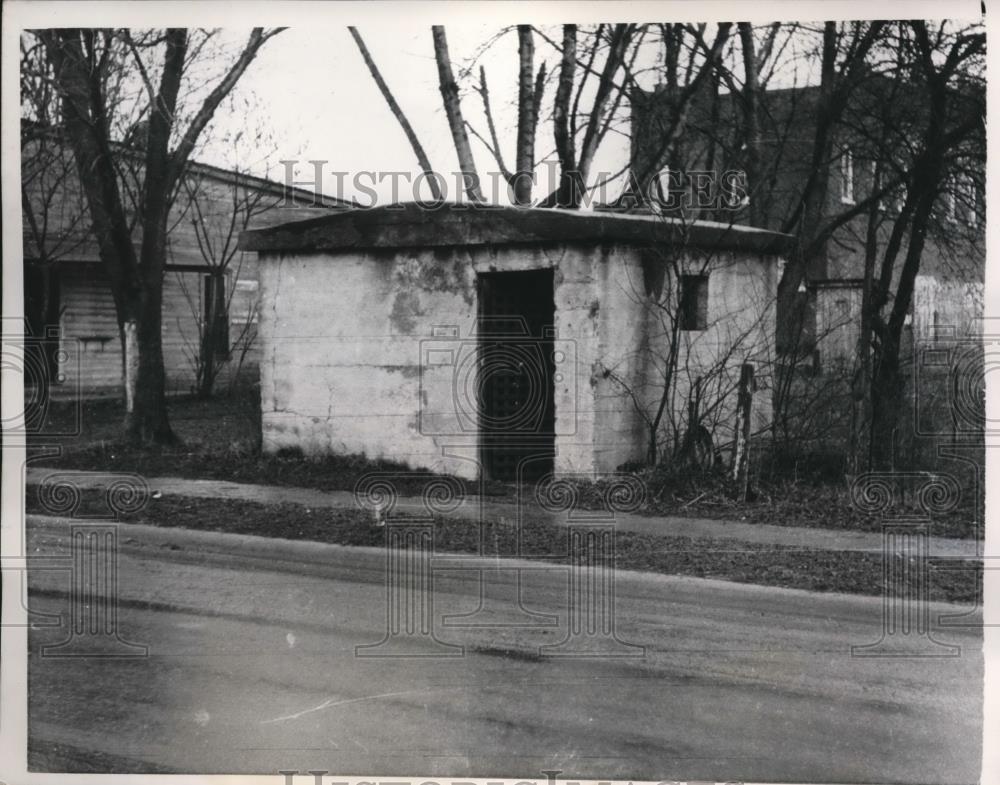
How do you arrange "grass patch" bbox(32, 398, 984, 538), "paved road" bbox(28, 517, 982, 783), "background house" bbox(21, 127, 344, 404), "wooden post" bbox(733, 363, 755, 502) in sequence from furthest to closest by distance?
"wooden post" bbox(733, 363, 755, 502), "grass patch" bbox(32, 398, 984, 538), "background house" bbox(21, 127, 344, 404), "paved road" bbox(28, 517, 982, 783)

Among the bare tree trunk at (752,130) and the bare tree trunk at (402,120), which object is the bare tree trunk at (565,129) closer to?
the bare tree trunk at (402,120)

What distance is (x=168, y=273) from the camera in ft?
31.9

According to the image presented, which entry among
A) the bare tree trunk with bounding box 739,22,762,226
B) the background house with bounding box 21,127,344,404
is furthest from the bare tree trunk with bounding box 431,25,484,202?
the bare tree trunk with bounding box 739,22,762,226

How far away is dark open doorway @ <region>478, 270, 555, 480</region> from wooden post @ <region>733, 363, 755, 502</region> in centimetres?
163

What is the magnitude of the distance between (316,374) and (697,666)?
568cm

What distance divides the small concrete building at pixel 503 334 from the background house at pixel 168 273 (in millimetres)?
297

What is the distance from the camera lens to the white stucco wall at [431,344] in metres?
9.55

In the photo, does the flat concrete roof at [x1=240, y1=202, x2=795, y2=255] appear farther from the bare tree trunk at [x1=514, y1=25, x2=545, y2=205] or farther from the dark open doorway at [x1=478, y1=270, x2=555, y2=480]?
the dark open doorway at [x1=478, y1=270, x2=555, y2=480]

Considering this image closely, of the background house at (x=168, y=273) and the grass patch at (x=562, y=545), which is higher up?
the background house at (x=168, y=273)

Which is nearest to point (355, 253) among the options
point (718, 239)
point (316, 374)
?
point (316, 374)

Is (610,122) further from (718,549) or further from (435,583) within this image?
(435,583)

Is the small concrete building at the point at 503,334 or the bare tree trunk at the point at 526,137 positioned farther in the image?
the small concrete building at the point at 503,334

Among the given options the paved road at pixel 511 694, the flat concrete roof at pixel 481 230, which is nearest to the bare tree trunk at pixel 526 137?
the flat concrete roof at pixel 481 230

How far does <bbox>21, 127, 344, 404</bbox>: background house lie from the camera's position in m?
7.34
